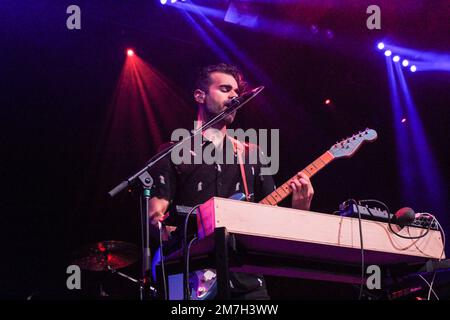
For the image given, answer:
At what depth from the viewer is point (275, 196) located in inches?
128

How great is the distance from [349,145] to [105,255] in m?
3.18

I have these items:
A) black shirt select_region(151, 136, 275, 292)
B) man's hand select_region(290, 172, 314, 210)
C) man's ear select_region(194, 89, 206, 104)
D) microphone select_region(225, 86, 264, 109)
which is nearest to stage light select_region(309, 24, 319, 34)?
man's ear select_region(194, 89, 206, 104)

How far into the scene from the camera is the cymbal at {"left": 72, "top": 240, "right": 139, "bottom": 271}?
5535 millimetres

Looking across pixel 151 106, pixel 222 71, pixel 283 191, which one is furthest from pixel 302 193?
pixel 151 106

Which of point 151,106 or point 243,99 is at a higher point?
point 151,106

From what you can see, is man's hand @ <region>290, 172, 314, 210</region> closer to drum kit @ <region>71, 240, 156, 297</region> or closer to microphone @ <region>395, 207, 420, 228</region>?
microphone @ <region>395, 207, 420, 228</region>

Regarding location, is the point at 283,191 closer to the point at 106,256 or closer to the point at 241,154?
the point at 241,154

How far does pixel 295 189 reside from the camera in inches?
121

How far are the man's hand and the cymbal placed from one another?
9.68 feet

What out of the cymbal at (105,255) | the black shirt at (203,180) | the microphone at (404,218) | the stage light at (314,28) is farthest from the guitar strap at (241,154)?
the stage light at (314,28)

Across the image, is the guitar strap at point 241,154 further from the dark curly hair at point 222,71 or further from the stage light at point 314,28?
the stage light at point 314,28

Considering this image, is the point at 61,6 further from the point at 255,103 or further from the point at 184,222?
the point at 184,222

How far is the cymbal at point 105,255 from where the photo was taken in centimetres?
554

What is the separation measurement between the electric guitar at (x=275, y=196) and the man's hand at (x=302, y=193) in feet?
0.29
